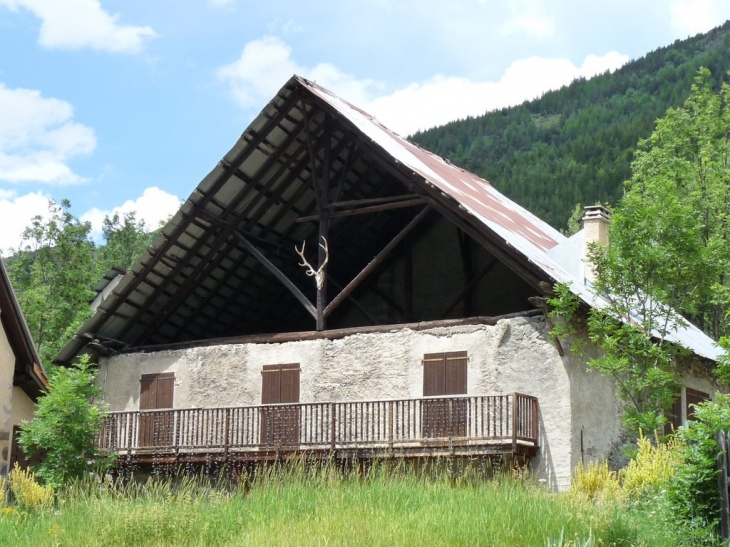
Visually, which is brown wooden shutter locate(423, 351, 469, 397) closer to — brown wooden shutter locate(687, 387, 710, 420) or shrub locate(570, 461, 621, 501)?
shrub locate(570, 461, 621, 501)

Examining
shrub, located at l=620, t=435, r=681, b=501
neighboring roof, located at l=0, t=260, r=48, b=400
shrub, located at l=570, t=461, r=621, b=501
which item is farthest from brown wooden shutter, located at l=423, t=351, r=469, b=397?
neighboring roof, located at l=0, t=260, r=48, b=400

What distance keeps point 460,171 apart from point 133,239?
3593 centimetres

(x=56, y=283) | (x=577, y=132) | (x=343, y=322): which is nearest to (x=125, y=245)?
(x=56, y=283)

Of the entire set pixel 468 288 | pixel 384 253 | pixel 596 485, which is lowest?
pixel 596 485

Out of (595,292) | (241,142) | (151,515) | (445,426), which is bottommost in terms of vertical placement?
(151,515)

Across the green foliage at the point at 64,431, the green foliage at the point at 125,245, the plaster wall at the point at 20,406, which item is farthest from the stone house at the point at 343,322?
the green foliage at the point at 125,245

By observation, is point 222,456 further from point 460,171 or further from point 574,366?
point 460,171

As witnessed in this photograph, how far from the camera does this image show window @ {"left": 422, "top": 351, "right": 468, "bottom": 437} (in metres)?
21.0

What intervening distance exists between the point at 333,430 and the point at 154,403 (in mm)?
5853

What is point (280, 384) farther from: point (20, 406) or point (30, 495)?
point (30, 495)

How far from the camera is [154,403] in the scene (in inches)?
1008

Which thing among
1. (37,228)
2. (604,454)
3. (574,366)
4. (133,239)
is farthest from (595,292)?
(133,239)

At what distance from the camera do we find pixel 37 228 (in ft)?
125

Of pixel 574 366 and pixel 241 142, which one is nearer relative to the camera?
pixel 574 366
